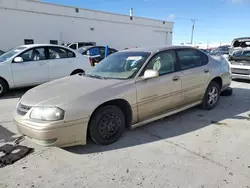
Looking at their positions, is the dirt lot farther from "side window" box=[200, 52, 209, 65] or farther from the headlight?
"side window" box=[200, 52, 209, 65]

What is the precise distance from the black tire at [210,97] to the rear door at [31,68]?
492cm

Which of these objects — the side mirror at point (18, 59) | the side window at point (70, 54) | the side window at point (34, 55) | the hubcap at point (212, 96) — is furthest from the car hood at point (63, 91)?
the side window at point (70, 54)

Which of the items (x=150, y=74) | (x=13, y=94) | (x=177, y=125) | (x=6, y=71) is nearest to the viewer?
(x=150, y=74)

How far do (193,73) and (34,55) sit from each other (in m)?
4.95

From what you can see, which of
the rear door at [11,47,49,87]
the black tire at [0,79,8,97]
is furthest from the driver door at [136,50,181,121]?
the black tire at [0,79,8,97]

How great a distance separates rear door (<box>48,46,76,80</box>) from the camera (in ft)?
23.1

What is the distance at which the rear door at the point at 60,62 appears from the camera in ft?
23.1

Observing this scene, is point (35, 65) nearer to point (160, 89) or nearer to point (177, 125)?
point (160, 89)

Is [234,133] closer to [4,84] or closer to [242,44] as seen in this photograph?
[4,84]

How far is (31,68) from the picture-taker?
6.64 metres

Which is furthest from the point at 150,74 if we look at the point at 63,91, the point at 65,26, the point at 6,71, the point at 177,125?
the point at 65,26

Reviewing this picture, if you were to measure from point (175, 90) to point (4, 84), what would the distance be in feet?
16.9

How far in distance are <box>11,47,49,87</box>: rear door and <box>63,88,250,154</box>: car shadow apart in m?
4.25

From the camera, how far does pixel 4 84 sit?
21.0ft
